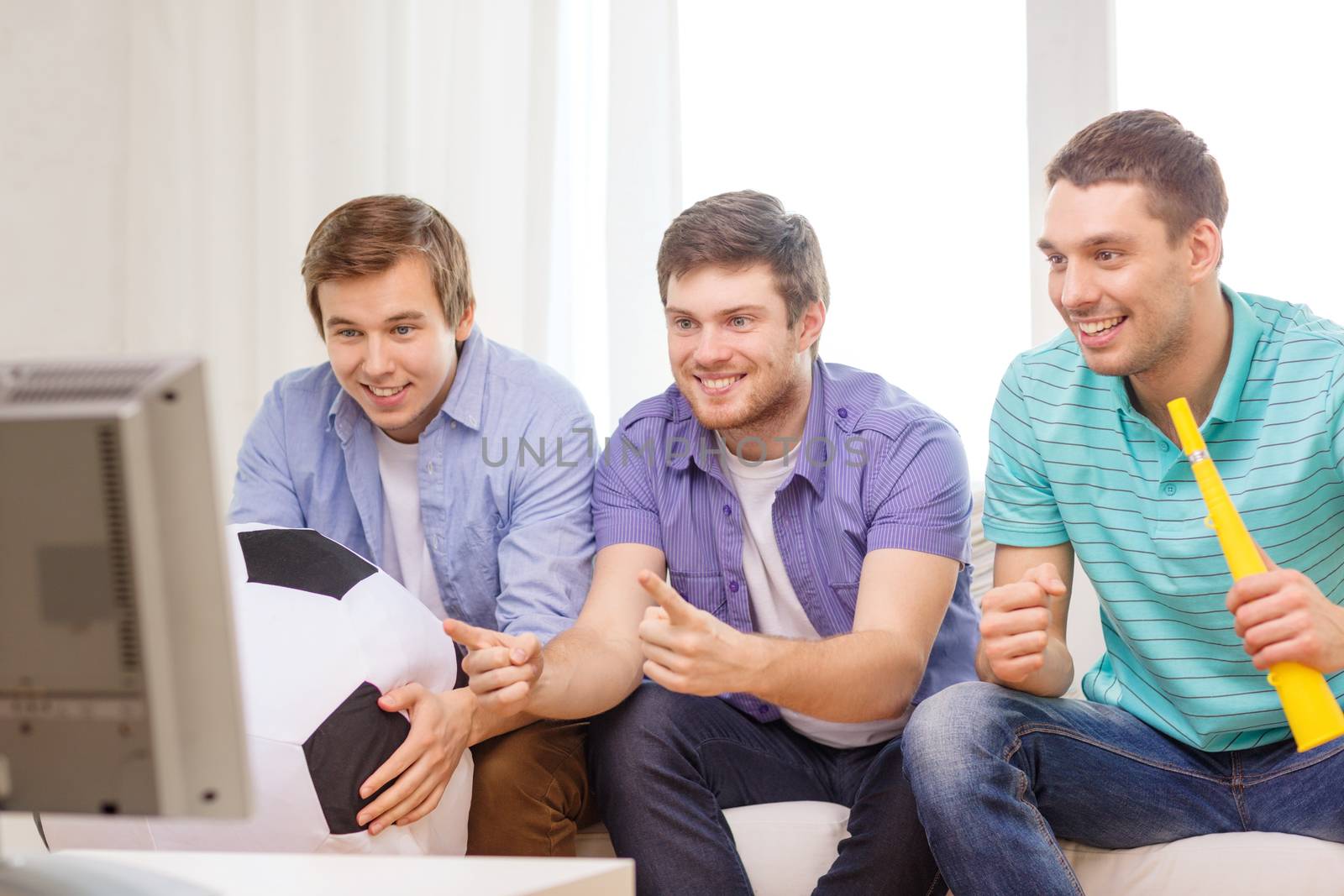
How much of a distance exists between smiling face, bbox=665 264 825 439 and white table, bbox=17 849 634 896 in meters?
0.83

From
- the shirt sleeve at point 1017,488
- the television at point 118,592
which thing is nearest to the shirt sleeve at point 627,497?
the shirt sleeve at point 1017,488

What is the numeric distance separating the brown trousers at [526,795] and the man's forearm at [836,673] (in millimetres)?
299

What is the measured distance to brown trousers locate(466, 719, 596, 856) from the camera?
1.48 meters

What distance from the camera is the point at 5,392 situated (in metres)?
0.71

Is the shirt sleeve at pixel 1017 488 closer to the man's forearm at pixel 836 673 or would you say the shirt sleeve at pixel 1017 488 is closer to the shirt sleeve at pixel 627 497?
the man's forearm at pixel 836 673

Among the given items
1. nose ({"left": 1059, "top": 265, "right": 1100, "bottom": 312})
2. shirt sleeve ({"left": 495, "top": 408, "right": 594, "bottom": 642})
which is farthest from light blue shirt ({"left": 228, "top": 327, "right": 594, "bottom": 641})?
nose ({"left": 1059, "top": 265, "right": 1100, "bottom": 312})

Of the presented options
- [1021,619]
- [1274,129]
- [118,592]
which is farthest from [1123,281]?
[118,592]

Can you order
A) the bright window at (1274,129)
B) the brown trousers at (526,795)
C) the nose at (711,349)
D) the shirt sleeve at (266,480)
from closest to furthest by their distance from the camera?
the brown trousers at (526,795)
the nose at (711,349)
the shirt sleeve at (266,480)
the bright window at (1274,129)

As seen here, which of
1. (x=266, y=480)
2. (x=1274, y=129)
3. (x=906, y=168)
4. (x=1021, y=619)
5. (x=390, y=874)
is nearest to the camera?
(x=390, y=874)

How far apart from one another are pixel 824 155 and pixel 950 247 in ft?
1.04

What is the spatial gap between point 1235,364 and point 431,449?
1023mm

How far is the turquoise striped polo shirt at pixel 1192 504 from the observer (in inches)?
54.1

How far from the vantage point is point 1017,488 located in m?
1.54

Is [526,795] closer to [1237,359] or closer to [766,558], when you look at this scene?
[766,558]
